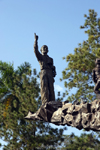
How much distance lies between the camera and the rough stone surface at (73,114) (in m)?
6.21

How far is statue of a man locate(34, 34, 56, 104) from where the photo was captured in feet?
25.7

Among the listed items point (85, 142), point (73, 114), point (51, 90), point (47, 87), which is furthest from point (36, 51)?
point (85, 142)

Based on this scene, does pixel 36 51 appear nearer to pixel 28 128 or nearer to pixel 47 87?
pixel 47 87

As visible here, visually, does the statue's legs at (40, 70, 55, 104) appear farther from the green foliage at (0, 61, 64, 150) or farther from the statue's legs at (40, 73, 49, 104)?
the green foliage at (0, 61, 64, 150)

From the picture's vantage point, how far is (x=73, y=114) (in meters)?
6.82

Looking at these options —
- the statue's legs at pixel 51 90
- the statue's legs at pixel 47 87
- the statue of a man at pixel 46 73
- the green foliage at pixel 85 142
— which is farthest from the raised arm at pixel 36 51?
the green foliage at pixel 85 142

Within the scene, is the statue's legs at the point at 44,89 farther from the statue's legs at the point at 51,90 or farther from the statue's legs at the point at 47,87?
the statue's legs at the point at 51,90

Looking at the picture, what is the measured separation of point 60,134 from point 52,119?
4995mm

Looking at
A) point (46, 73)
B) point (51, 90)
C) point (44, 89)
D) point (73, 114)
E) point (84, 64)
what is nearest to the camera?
point (73, 114)

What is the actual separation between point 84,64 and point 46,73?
11.9 ft

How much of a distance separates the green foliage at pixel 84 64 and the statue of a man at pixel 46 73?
3.26m

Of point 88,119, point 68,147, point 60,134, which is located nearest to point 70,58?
point 60,134

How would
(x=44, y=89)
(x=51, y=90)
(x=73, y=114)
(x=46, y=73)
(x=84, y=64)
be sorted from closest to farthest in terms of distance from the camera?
(x=73, y=114), (x=44, y=89), (x=51, y=90), (x=46, y=73), (x=84, y=64)

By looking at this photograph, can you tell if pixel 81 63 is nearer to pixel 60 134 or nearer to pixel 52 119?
pixel 60 134
